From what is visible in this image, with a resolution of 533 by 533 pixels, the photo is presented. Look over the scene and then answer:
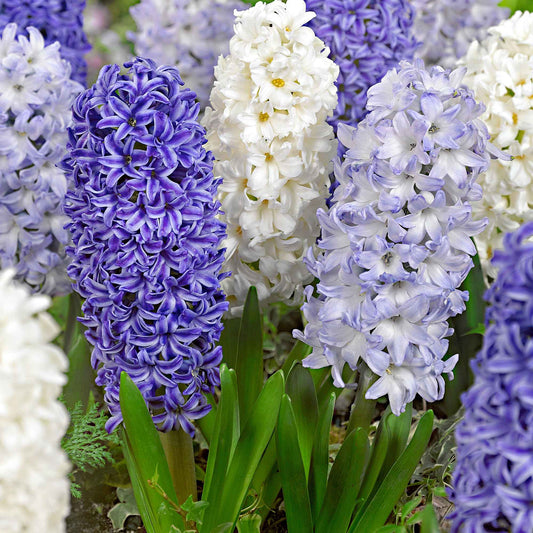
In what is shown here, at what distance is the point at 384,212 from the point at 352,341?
0.24m

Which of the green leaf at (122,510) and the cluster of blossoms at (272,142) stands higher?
the cluster of blossoms at (272,142)

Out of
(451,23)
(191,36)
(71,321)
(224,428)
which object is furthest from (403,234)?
(451,23)

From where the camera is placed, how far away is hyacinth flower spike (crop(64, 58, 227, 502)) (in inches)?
49.3

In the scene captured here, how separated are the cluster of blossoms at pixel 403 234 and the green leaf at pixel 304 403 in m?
0.08

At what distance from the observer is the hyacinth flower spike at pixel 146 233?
4.10ft

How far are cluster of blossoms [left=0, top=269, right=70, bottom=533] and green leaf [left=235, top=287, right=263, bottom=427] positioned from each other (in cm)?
69

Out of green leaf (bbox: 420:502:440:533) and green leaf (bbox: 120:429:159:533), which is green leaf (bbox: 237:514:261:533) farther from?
green leaf (bbox: 420:502:440:533)

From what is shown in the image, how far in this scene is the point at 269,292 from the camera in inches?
64.1

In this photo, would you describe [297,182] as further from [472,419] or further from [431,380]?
[472,419]

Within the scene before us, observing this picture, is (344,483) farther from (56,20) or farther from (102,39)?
(102,39)

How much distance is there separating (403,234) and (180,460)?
2.16ft

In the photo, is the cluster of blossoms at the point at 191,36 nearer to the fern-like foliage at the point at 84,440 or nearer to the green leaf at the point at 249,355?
the green leaf at the point at 249,355

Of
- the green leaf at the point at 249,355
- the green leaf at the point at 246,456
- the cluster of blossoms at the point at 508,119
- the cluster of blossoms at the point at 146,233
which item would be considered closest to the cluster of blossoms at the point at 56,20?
the cluster of blossoms at the point at 146,233

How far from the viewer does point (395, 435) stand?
4.47 ft
